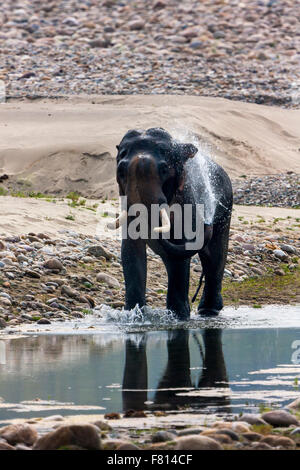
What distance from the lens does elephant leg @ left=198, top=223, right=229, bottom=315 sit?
13.4 m

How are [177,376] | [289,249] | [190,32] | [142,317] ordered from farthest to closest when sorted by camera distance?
[190,32] → [289,249] → [142,317] → [177,376]

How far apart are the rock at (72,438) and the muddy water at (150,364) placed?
116 centimetres

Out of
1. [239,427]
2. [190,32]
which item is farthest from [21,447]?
[190,32]

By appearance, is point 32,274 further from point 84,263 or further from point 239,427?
point 239,427

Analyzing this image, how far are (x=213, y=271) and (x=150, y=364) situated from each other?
432cm

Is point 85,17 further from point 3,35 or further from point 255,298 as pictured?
point 255,298

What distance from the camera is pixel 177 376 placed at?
8.80 metres

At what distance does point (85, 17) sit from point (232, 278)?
32.3 m

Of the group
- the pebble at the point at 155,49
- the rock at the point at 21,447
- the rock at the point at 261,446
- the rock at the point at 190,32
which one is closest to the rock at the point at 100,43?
the pebble at the point at 155,49

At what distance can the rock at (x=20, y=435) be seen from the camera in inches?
248

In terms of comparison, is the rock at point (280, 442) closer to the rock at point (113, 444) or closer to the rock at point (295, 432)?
the rock at point (295, 432)

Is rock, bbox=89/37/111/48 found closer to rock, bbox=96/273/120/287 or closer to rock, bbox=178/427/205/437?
rock, bbox=96/273/120/287

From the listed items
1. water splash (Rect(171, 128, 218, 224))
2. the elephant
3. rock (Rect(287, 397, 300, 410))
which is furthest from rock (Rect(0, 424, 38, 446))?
water splash (Rect(171, 128, 218, 224))

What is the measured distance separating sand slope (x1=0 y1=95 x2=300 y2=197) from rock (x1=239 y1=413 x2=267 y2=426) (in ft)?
53.9
